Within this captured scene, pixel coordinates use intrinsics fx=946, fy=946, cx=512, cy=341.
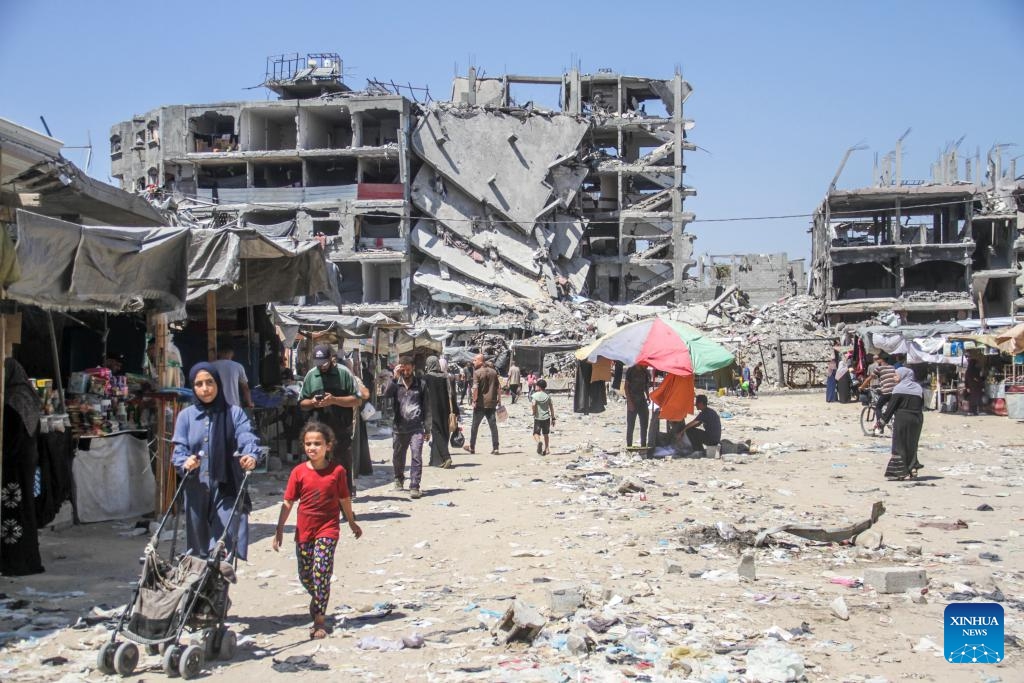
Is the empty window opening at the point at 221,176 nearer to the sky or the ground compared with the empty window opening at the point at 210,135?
nearer to the ground

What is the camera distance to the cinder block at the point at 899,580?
21.1ft

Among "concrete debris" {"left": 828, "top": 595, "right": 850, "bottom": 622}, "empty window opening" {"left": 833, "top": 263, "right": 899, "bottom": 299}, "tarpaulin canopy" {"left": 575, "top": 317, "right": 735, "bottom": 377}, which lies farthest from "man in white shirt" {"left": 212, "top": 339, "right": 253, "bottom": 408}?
"empty window opening" {"left": 833, "top": 263, "right": 899, "bottom": 299}

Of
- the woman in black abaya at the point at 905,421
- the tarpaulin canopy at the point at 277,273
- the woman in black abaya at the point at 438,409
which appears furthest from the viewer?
the woman in black abaya at the point at 438,409

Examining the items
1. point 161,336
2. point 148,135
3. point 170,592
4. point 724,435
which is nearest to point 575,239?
point 148,135

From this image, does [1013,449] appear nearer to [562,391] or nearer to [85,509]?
[85,509]

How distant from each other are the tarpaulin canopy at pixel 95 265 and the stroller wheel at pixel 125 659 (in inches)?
122

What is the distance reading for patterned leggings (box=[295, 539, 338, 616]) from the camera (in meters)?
5.64

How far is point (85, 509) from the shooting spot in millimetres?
8938

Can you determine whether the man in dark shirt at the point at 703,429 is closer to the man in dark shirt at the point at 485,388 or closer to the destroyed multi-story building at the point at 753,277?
the man in dark shirt at the point at 485,388

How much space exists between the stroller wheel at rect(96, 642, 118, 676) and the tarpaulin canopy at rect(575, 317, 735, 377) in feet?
34.1

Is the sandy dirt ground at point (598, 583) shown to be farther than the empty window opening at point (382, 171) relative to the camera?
No

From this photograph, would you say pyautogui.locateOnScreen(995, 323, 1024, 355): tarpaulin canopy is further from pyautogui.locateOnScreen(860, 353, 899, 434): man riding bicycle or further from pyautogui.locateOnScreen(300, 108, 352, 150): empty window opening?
pyautogui.locateOnScreen(300, 108, 352, 150): empty window opening

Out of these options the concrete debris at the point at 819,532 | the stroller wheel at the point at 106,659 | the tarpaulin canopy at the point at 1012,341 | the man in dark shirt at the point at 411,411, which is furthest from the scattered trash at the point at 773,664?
the tarpaulin canopy at the point at 1012,341

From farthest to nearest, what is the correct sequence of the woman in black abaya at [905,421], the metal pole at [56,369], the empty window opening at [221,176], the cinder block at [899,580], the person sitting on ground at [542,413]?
the empty window opening at [221,176] < the person sitting on ground at [542,413] < the woman in black abaya at [905,421] < the metal pole at [56,369] < the cinder block at [899,580]
